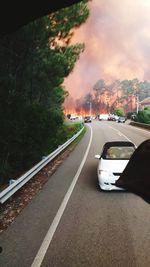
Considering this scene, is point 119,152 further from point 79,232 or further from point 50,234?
point 50,234

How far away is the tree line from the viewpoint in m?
17.9

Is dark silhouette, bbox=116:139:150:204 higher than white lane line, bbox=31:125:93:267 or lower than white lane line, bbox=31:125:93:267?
higher

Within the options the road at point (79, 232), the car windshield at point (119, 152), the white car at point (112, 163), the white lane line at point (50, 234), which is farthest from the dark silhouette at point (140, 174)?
the car windshield at point (119, 152)

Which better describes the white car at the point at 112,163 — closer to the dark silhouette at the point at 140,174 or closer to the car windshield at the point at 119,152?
the car windshield at the point at 119,152

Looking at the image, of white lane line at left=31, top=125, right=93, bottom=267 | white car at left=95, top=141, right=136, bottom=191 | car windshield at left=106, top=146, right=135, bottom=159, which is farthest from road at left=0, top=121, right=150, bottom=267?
car windshield at left=106, top=146, right=135, bottom=159

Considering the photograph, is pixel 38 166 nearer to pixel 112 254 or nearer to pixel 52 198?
pixel 52 198

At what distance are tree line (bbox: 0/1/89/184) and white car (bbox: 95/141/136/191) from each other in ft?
20.1

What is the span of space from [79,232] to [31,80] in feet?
74.6

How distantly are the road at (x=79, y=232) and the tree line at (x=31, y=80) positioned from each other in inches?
265

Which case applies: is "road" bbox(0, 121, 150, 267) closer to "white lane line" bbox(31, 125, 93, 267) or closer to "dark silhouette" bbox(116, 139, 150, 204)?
"white lane line" bbox(31, 125, 93, 267)

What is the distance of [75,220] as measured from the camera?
870cm

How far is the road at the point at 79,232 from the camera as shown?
6.54 metres

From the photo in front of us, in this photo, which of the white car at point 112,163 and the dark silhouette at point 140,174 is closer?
the dark silhouette at point 140,174

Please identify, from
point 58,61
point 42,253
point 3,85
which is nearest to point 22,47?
point 58,61
